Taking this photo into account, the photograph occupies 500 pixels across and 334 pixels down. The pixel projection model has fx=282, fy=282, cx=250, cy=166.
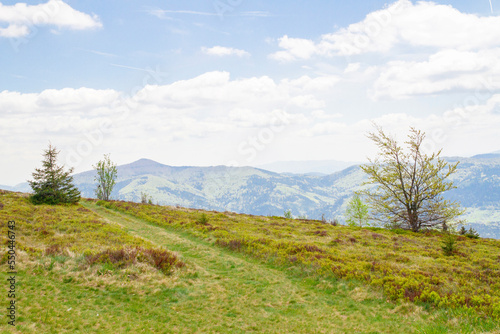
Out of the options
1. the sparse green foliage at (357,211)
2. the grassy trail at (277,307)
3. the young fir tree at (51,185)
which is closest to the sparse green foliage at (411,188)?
the grassy trail at (277,307)

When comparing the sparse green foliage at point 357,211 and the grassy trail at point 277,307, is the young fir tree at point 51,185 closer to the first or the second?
the grassy trail at point 277,307

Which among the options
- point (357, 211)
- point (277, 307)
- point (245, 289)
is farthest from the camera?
point (357, 211)

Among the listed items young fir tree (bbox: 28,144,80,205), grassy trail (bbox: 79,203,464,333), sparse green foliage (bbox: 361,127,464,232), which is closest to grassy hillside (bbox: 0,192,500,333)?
grassy trail (bbox: 79,203,464,333)

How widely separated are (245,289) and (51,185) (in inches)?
1549

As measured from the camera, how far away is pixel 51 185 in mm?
40906

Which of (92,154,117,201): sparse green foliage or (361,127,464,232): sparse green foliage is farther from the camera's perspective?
(92,154,117,201): sparse green foliage

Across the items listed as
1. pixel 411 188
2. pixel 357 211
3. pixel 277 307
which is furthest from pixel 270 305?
pixel 357 211

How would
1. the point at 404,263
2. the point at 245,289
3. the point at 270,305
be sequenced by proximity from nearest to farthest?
the point at 270,305
the point at 245,289
the point at 404,263

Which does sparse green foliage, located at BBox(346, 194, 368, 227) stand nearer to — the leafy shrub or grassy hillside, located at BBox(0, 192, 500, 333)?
grassy hillside, located at BBox(0, 192, 500, 333)

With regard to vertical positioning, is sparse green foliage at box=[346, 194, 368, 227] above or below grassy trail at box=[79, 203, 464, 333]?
below

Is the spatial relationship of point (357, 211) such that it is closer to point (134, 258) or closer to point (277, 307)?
point (277, 307)

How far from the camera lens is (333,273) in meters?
15.7

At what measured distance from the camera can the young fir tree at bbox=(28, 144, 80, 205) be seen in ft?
130

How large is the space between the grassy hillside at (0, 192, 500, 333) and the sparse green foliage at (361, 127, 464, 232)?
1374 centimetres
